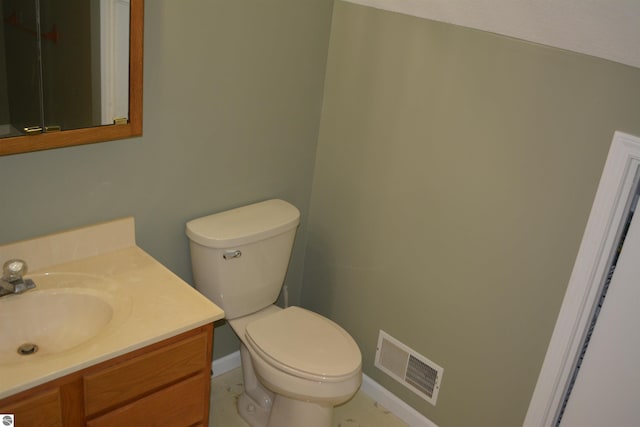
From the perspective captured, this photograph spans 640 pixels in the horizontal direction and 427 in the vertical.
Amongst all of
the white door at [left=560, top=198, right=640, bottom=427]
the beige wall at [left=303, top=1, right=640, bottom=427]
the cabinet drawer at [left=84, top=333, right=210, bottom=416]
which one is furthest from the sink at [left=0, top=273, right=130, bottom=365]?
the white door at [left=560, top=198, right=640, bottom=427]

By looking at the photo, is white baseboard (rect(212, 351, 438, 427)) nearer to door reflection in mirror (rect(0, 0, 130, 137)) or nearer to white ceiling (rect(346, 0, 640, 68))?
door reflection in mirror (rect(0, 0, 130, 137))

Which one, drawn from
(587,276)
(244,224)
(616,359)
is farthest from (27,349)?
(616,359)

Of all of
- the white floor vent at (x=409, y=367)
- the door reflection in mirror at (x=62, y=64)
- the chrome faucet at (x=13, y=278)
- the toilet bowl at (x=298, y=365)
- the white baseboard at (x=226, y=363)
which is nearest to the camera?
the door reflection in mirror at (x=62, y=64)

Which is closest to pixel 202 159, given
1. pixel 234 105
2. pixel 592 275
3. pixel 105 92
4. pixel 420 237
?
pixel 234 105

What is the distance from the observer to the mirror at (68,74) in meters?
1.85

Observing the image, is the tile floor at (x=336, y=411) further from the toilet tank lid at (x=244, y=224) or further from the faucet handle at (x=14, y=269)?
the faucet handle at (x=14, y=269)

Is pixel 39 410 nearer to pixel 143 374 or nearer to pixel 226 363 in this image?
pixel 143 374

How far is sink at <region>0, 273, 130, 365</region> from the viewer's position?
1955 mm

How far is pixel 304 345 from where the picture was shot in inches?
96.8

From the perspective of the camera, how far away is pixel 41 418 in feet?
5.76

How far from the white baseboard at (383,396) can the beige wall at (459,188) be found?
0.05 meters

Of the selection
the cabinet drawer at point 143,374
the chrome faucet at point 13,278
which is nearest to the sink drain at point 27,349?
the chrome faucet at point 13,278

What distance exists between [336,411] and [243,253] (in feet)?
2.82

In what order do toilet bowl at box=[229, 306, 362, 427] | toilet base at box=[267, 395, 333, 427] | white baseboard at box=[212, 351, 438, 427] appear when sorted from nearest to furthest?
toilet bowl at box=[229, 306, 362, 427] → toilet base at box=[267, 395, 333, 427] → white baseboard at box=[212, 351, 438, 427]
